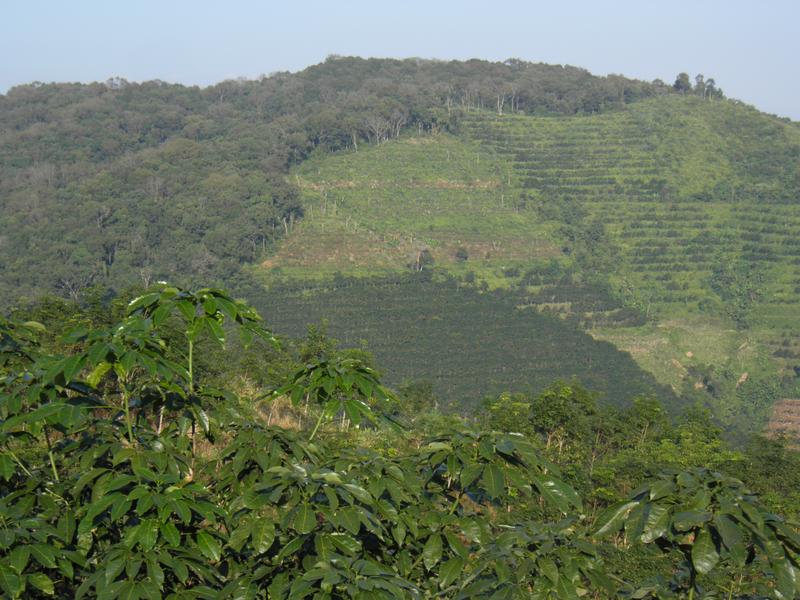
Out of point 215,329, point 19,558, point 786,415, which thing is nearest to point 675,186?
point 786,415

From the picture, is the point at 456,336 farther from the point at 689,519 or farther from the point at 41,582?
the point at 689,519

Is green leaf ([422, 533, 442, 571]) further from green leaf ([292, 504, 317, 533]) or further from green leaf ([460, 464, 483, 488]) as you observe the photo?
green leaf ([292, 504, 317, 533])

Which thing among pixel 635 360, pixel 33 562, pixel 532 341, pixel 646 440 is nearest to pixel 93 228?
pixel 532 341

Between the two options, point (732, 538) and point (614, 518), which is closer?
point (732, 538)

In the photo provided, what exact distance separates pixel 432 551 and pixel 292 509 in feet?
1.29

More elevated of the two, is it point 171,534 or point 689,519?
point 689,519

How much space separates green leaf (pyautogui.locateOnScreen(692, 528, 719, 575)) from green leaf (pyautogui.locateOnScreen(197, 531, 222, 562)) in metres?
1.03

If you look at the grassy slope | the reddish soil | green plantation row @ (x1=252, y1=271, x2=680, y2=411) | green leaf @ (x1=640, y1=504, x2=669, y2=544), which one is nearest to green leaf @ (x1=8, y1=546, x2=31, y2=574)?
green leaf @ (x1=640, y1=504, x2=669, y2=544)

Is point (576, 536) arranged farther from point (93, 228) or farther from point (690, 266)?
point (690, 266)

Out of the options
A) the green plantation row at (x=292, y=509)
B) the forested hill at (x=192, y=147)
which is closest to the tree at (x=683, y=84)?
the forested hill at (x=192, y=147)

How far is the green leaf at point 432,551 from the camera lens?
2176 millimetres

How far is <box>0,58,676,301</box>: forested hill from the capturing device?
40562mm

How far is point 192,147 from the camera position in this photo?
52625 millimetres

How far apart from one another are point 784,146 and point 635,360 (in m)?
29.9
